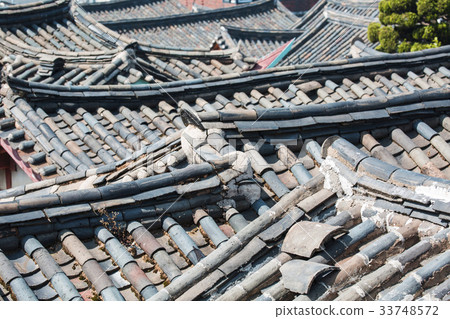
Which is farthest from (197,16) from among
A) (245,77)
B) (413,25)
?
(245,77)

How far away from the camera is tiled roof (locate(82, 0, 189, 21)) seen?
2916cm

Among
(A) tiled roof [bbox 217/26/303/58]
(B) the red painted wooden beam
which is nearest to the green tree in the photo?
(A) tiled roof [bbox 217/26/303/58]

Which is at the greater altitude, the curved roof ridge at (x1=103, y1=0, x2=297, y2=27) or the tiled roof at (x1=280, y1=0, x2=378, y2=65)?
the curved roof ridge at (x1=103, y1=0, x2=297, y2=27)

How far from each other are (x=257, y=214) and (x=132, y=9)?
26214 mm

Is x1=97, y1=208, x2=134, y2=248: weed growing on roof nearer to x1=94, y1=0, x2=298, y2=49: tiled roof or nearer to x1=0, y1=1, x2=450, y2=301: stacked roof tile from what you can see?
x1=0, y1=1, x2=450, y2=301: stacked roof tile

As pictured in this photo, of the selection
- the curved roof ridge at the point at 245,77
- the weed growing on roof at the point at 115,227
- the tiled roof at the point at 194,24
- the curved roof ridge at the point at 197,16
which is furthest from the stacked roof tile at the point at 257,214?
the curved roof ridge at the point at 197,16

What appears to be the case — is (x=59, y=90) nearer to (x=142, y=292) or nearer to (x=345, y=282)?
(x=142, y=292)

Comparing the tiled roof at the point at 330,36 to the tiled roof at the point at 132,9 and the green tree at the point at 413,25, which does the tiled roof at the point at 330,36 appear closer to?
the green tree at the point at 413,25

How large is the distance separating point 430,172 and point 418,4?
982 centimetres

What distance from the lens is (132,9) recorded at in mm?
30609

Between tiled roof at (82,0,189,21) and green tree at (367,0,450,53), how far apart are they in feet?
51.9
